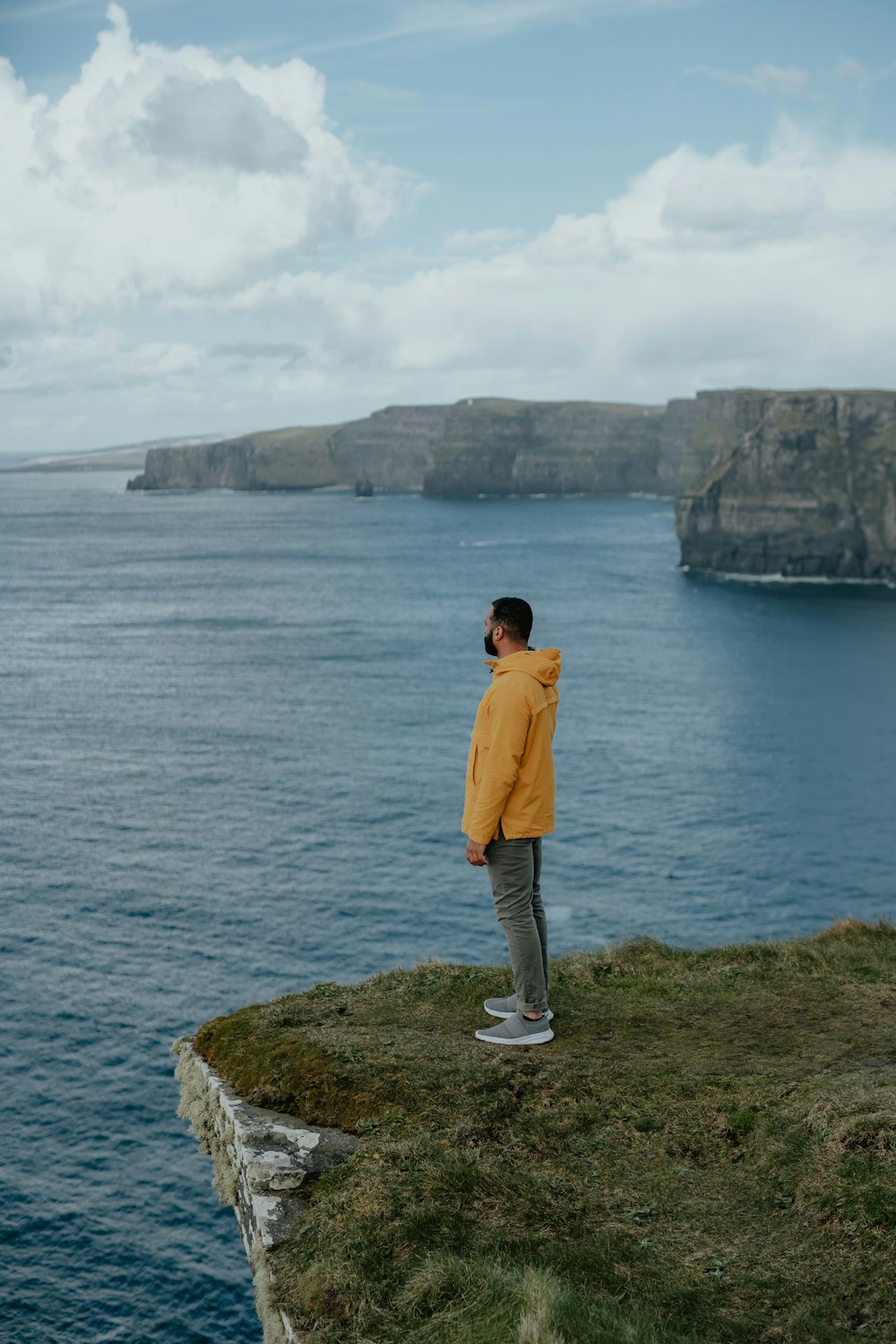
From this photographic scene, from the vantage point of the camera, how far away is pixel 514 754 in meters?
9.48

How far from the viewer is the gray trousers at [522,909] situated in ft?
32.0

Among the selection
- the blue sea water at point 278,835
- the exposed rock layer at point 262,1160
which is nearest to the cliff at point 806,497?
the blue sea water at point 278,835

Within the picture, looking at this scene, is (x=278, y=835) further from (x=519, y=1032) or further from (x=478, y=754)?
(x=478, y=754)

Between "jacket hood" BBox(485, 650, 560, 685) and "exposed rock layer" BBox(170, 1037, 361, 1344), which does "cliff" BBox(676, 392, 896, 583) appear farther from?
"exposed rock layer" BBox(170, 1037, 361, 1344)

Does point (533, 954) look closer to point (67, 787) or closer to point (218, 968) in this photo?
point (218, 968)

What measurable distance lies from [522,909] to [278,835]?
45.6 m

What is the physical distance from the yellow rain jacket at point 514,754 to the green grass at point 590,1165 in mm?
1837

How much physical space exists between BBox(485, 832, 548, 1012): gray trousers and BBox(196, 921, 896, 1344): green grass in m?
0.51

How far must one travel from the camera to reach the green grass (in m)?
6.42

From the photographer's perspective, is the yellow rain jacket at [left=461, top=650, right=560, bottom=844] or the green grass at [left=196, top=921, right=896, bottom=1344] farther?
the yellow rain jacket at [left=461, top=650, right=560, bottom=844]

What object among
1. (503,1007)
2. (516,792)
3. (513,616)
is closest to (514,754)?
(516,792)

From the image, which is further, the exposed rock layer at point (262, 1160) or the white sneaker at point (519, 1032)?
the white sneaker at point (519, 1032)

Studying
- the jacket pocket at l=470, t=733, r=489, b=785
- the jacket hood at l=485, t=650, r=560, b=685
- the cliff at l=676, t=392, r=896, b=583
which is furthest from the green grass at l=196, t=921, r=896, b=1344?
the cliff at l=676, t=392, r=896, b=583

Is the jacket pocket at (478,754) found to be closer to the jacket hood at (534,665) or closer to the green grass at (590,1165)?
the jacket hood at (534,665)
